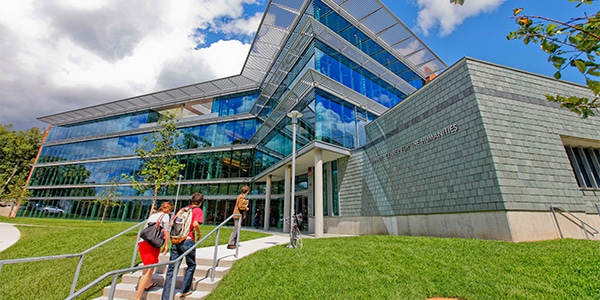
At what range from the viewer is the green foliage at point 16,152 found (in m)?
35.9

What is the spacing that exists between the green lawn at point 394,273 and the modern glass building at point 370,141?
2.31 meters

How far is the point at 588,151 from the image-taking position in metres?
9.71

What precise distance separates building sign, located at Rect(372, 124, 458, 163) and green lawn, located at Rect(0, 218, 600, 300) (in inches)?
171

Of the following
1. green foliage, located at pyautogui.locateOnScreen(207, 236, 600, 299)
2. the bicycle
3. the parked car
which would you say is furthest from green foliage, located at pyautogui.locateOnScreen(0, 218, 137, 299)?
the parked car

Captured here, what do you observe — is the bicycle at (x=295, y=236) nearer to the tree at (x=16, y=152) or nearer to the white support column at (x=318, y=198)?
the white support column at (x=318, y=198)

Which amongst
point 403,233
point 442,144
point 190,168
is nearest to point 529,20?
point 442,144

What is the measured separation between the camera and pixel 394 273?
14.9 feet

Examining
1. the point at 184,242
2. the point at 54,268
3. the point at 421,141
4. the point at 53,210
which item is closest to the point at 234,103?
the point at 421,141

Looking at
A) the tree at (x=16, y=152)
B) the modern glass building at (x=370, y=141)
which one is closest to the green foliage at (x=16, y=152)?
the tree at (x=16, y=152)

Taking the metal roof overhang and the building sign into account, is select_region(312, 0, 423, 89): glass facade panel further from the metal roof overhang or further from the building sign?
the building sign

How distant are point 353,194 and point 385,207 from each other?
241cm

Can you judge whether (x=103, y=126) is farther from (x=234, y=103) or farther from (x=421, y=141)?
(x=421, y=141)

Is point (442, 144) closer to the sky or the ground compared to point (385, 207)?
closer to the sky

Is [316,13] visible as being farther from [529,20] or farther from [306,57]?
[529,20]
